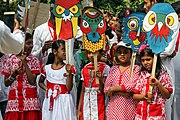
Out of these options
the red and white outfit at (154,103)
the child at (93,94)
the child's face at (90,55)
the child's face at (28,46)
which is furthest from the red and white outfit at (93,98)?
the child's face at (28,46)

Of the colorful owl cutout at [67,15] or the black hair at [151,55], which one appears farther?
the colorful owl cutout at [67,15]

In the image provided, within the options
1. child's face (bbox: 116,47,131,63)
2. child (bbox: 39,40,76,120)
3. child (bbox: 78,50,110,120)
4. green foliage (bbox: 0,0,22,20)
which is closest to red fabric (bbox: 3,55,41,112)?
child (bbox: 39,40,76,120)

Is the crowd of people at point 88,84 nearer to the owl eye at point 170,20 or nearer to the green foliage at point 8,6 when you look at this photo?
the owl eye at point 170,20

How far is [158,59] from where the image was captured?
5.19m

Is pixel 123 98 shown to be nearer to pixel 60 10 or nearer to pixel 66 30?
pixel 66 30

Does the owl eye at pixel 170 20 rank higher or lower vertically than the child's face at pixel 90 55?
higher

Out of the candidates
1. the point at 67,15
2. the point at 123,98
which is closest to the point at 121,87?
the point at 123,98

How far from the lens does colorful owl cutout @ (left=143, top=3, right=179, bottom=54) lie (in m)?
5.13

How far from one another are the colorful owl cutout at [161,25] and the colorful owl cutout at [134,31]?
0.28 metres

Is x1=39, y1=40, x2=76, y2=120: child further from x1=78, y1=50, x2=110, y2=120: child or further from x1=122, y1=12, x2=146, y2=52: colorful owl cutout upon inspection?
x1=122, y1=12, x2=146, y2=52: colorful owl cutout

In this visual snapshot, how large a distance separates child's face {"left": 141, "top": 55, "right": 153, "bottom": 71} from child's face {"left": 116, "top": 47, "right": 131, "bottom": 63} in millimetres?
388

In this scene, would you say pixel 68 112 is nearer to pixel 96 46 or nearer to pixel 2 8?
pixel 96 46

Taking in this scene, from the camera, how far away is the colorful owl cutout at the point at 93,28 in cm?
572

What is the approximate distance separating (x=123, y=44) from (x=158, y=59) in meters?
0.50
